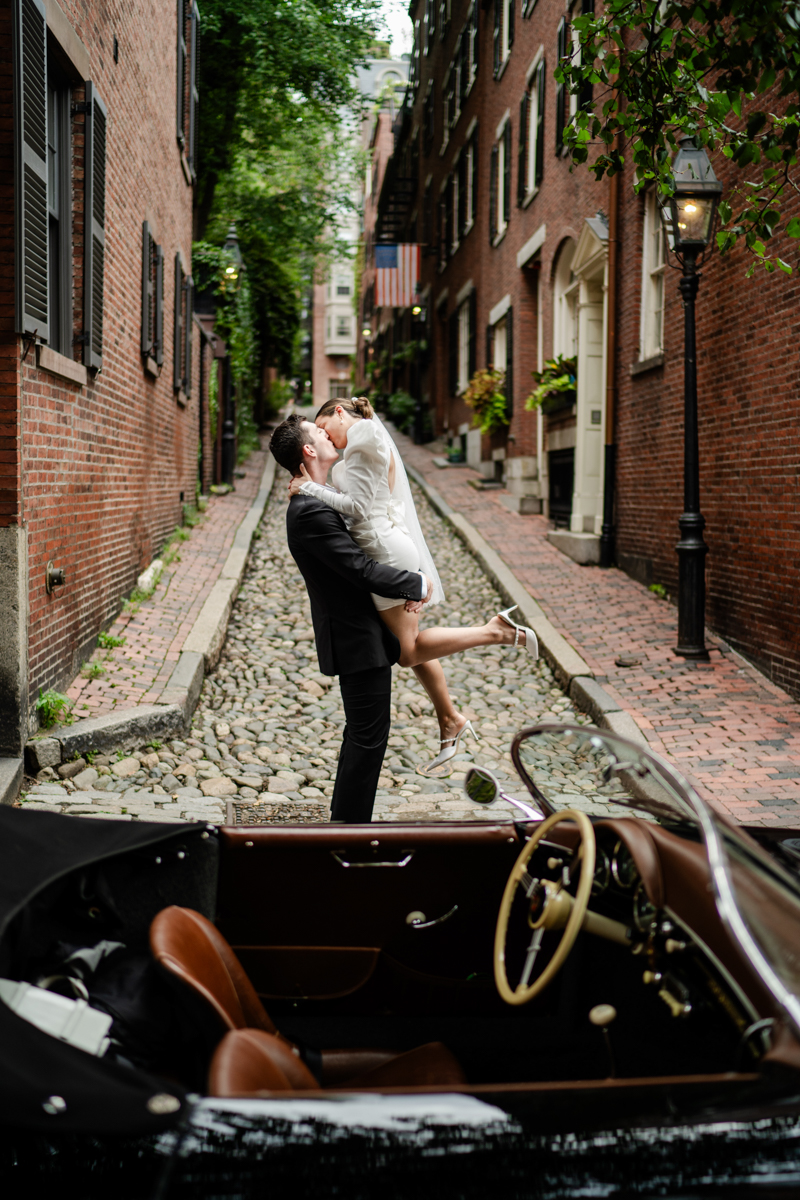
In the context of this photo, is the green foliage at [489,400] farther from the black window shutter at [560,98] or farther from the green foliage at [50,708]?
the green foliage at [50,708]

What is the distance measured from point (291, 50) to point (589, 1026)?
2036cm

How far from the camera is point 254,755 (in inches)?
257

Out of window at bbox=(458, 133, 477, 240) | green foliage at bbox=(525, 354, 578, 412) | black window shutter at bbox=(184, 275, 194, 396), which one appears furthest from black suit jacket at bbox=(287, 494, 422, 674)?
window at bbox=(458, 133, 477, 240)

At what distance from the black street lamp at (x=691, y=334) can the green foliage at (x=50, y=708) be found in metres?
5.13

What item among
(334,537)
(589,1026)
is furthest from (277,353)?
(589,1026)

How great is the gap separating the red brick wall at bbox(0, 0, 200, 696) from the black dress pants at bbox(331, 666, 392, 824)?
2532 mm

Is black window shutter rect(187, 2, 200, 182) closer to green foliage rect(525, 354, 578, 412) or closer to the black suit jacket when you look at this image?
green foliage rect(525, 354, 578, 412)

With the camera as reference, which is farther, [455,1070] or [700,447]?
[700,447]

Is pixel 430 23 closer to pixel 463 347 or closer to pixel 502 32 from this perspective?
pixel 502 32

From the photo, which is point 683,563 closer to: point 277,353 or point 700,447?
point 700,447

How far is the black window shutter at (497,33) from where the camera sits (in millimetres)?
19578

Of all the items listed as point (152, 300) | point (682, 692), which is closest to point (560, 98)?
point (152, 300)

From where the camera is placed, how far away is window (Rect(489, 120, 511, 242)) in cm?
1905

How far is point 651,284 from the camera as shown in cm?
1138
